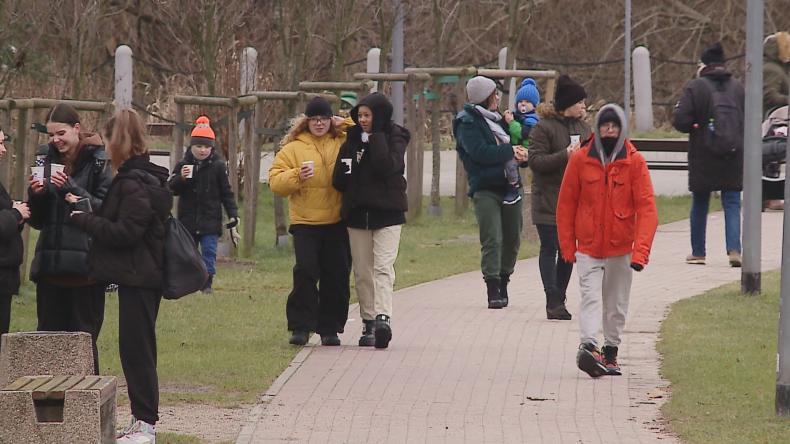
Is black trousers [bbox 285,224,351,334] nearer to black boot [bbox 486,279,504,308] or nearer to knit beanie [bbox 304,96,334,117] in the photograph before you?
knit beanie [bbox 304,96,334,117]

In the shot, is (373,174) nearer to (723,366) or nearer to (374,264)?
(374,264)

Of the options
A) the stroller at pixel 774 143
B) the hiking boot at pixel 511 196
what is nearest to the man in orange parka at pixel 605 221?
the hiking boot at pixel 511 196

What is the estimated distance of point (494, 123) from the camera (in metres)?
12.9

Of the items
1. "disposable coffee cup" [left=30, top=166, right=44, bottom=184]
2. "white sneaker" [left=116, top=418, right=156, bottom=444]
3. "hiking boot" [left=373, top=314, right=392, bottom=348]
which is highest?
"disposable coffee cup" [left=30, top=166, right=44, bottom=184]

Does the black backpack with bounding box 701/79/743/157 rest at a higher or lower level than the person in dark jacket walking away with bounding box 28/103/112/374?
higher

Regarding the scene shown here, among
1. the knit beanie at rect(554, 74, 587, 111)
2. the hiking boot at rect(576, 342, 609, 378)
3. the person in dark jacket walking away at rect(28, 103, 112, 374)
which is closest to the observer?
the person in dark jacket walking away at rect(28, 103, 112, 374)

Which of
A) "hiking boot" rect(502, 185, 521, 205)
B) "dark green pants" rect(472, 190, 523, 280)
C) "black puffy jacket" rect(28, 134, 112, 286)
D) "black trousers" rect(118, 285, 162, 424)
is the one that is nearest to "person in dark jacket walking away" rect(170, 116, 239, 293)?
"dark green pants" rect(472, 190, 523, 280)

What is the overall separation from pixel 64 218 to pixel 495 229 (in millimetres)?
5150

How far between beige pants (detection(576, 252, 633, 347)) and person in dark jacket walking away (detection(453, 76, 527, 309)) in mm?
2742

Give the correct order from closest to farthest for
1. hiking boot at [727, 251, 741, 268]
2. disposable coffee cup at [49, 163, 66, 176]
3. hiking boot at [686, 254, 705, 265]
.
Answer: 1. disposable coffee cup at [49, 163, 66, 176]
2. hiking boot at [727, 251, 741, 268]
3. hiking boot at [686, 254, 705, 265]

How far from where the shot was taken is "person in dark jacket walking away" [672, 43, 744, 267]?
1517 cm

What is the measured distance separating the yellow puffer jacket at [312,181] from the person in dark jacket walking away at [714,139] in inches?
195

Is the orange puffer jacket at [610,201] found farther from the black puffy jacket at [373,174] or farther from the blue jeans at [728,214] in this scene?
the blue jeans at [728,214]

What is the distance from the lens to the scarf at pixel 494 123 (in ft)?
42.3
